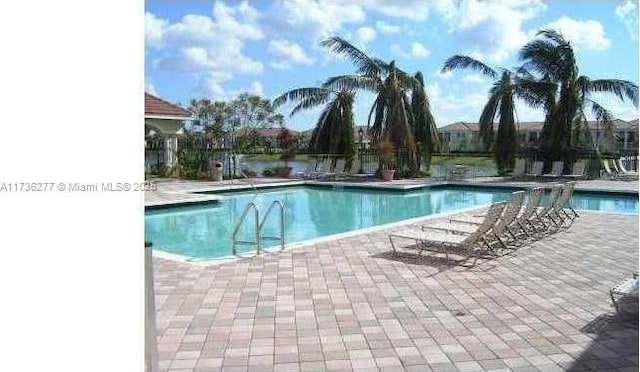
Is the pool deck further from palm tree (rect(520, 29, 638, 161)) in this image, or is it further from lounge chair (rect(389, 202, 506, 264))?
lounge chair (rect(389, 202, 506, 264))

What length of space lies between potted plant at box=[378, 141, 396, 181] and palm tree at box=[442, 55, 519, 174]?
15.4 ft

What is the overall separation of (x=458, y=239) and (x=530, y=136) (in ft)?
102

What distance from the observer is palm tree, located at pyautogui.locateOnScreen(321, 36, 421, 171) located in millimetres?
20469

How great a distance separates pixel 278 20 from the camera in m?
6.69

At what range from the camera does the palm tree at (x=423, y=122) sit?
22234 millimetres

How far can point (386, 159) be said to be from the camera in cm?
2058

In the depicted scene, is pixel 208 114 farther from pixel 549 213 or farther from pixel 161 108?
pixel 549 213

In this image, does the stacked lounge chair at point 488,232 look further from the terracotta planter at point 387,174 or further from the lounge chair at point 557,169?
the lounge chair at point 557,169

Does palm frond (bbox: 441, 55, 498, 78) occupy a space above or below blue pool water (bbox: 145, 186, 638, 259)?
above

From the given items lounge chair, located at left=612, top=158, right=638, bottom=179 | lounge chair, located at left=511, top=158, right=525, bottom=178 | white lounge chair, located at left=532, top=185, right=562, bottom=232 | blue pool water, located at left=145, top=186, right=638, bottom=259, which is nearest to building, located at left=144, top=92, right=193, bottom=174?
blue pool water, located at left=145, top=186, right=638, bottom=259

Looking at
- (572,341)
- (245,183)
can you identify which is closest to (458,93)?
(245,183)

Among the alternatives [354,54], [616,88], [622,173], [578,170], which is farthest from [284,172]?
[622,173]
